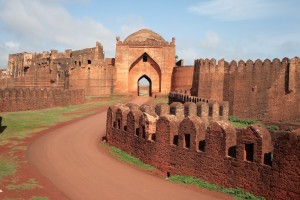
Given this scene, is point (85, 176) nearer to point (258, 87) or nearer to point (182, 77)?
point (258, 87)

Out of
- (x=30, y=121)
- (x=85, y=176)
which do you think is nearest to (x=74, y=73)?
(x=30, y=121)

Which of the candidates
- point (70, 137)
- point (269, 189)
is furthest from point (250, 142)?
point (70, 137)

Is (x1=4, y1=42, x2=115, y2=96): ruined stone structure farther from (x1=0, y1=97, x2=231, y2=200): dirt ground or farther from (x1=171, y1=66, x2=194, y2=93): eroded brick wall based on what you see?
(x1=0, y1=97, x2=231, y2=200): dirt ground

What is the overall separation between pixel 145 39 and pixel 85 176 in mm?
38785

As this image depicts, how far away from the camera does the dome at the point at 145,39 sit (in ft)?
151

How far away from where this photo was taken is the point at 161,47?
4619 cm

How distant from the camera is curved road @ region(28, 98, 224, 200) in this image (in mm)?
9992

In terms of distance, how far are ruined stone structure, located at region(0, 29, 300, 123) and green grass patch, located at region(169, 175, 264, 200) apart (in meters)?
19.3

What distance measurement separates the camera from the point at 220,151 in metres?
10.4

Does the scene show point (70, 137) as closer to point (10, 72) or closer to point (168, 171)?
point (168, 171)

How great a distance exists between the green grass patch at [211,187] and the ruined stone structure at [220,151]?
0.46 ft

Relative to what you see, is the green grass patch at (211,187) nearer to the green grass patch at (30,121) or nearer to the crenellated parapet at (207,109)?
the crenellated parapet at (207,109)

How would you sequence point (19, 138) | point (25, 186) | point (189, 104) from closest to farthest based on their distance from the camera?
point (25, 186) → point (189, 104) → point (19, 138)

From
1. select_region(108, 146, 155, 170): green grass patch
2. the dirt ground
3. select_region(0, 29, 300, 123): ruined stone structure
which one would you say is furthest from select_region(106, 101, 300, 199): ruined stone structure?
select_region(0, 29, 300, 123): ruined stone structure
